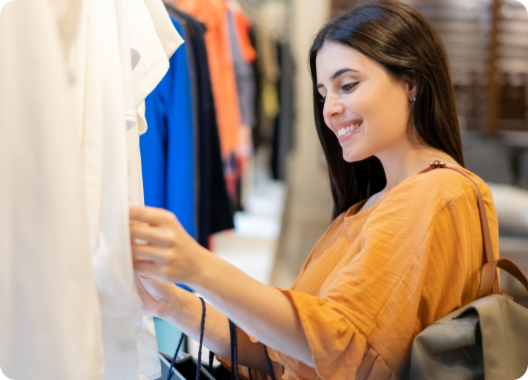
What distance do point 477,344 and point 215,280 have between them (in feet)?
A: 1.30

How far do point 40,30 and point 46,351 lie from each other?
0.35 meters

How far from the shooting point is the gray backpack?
2.12ft

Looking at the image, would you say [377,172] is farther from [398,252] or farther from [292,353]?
[292,353]

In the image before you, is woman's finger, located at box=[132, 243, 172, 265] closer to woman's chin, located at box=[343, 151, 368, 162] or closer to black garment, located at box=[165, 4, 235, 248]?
woman's chin, located at box=[343, 151, 368, 162]

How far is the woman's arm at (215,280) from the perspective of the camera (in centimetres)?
56

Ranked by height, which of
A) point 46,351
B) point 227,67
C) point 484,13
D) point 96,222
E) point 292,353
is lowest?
point 292,353

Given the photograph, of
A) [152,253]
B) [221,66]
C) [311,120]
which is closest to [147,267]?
[152,253]

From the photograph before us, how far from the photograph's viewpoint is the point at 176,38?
34.4 inches

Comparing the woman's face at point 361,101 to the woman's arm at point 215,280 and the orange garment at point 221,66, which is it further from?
the orange garment at point 221,66

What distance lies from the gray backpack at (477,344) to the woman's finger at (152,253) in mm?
388

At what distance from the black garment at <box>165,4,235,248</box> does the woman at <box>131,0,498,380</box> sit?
0.64m

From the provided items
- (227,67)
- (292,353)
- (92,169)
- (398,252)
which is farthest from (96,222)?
(227,67)

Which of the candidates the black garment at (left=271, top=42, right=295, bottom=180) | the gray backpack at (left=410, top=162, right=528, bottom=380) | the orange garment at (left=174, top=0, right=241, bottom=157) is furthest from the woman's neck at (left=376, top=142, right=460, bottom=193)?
the black garment at (left=271, top=42, right=295, bottom=180)

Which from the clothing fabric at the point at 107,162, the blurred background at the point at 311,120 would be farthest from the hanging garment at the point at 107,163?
the blurred background at the point at 311,120
